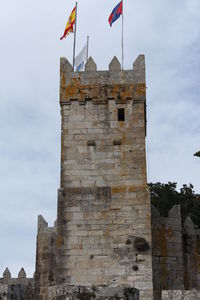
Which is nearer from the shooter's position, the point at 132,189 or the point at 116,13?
the point at 132,189

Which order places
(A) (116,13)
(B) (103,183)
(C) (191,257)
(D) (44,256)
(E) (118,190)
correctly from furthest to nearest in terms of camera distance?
(A) (116,13) → (C) (191,257) → (D) (44,256) → (B) (103,183) → (E) (118,190)

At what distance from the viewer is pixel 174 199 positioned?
1305 inches

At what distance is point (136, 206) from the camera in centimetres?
1579

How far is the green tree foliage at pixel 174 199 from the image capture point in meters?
31.4

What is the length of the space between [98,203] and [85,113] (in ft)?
9.71

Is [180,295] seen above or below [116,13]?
below

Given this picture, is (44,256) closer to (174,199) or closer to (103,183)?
(103,183)

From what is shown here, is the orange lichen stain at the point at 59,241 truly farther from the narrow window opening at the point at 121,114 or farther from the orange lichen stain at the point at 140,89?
the orange lichen stain at the point at 140,89

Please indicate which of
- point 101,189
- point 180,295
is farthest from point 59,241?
point 180,295

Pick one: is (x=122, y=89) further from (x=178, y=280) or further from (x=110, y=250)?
(x=178, y=280)

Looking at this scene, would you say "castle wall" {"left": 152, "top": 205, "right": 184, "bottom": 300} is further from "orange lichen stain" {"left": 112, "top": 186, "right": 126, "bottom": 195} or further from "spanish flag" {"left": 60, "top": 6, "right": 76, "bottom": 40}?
"spanish flag" {"left": 60, "top": 6, "right": 76, "bottom": 40}

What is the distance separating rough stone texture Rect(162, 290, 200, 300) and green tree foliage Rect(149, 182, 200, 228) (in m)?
24.4

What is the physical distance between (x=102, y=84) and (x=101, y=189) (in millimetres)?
3477

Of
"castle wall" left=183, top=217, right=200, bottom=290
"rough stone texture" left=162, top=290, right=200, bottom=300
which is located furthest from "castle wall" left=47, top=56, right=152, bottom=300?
"rough stone texture" left=162, top=290, right=200, bottom=300
